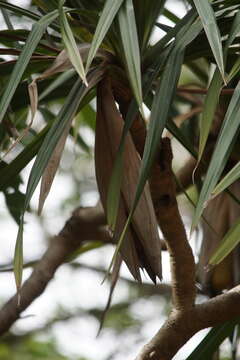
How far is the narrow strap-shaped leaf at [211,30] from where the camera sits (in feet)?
2.89

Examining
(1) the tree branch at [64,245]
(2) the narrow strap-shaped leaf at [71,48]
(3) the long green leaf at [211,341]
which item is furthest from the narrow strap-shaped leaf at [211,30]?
(1) the tree branch at [64,245]

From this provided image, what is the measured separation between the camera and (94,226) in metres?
1.80

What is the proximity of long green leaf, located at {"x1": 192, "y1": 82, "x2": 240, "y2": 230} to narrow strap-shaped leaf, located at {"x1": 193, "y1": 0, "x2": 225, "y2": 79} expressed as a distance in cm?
5

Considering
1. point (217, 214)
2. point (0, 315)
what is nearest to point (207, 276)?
point (217, 214)

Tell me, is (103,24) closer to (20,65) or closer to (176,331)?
(20,65)

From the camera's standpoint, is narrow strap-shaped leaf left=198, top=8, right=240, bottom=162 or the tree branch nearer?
narrow strap-shaped leaf left=198, top=8, right=240, bottom=162

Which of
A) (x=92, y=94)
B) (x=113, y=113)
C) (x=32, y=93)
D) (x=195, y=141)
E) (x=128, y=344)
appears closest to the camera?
(x=32, y=93)

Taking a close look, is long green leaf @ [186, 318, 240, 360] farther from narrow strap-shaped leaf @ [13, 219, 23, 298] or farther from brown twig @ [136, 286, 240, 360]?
narrow strap-shaped leaf @ [13, 219, 23, 298]

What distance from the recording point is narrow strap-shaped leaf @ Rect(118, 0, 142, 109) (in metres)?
0.90

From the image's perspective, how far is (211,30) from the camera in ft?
3.01

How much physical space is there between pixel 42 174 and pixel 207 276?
32.0 inches

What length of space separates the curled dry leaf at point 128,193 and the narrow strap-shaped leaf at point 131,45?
4.8 inches

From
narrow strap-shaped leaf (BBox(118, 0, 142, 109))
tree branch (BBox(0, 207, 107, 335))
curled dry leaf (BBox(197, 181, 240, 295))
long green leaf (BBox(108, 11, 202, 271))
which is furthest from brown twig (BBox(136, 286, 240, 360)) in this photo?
tree branch (BBox(0, 207, 107, 335))

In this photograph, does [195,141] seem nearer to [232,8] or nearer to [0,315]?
[0,315]
